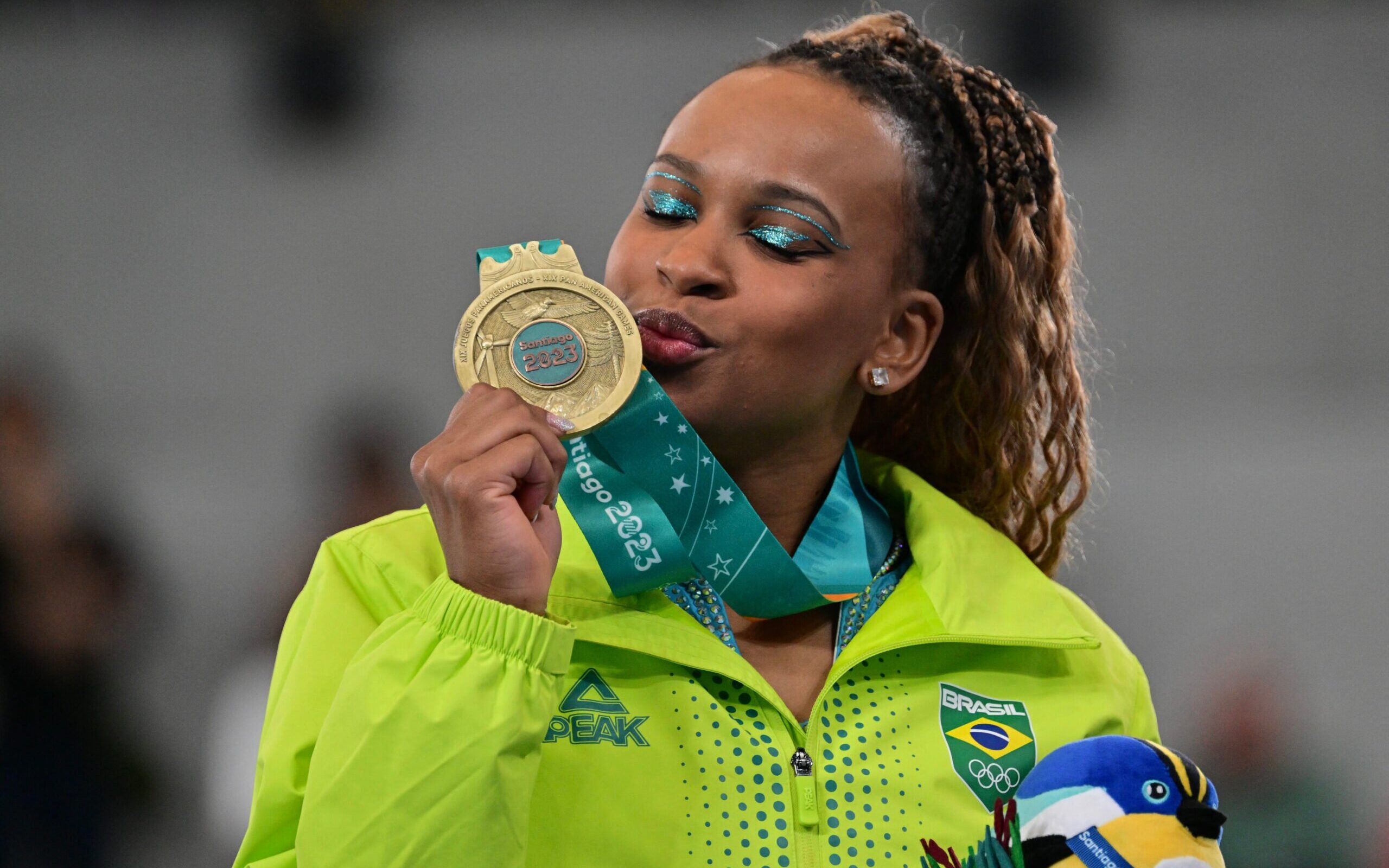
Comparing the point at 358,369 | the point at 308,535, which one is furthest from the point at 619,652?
the point at 358,369

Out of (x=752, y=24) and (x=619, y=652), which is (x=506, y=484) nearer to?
(x=619, y=652)

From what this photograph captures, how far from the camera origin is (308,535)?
3.59 m

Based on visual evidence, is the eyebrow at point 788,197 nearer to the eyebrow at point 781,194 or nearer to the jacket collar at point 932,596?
the eyebrow at point 781,194

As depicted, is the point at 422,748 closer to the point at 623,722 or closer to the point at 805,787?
the point at 623,722

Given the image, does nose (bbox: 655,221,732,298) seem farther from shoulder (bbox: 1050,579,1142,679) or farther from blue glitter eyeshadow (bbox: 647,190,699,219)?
shoulder (bbox: 1050,579,1142,679)

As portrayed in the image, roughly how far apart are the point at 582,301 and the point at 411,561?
0.34 metres

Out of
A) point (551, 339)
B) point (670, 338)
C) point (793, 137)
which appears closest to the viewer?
point (551, 339)

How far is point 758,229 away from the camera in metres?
1.63

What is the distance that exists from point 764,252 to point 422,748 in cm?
68

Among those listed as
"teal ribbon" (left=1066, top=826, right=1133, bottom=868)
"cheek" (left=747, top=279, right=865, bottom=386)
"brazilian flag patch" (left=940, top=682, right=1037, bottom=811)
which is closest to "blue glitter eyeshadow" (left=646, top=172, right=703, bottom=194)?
"cheek" (left=747, top=279, right=865, bottom=386)

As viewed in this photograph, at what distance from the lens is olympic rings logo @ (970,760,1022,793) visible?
157cm

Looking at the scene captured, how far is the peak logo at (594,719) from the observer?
1.47 metres

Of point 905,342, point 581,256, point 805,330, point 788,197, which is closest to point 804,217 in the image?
point 788,197

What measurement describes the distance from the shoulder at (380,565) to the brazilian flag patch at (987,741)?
1.94 feet
